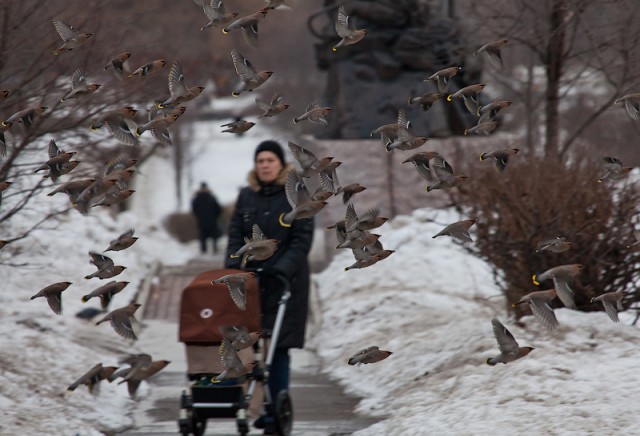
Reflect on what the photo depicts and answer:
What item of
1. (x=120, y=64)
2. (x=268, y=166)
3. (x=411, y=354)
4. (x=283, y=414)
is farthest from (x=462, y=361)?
(x=120, y=64)

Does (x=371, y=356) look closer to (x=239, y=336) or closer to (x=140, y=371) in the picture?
(x=239, y=336)

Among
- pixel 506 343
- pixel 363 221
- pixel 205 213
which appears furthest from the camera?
pixel 205 213

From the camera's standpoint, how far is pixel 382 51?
18625mm

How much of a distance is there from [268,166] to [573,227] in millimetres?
2602

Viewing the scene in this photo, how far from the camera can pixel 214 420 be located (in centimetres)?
871

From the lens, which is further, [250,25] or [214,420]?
[214,420]

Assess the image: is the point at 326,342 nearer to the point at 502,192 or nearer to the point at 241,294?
the point at 502,192

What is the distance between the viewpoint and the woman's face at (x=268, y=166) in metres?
7.92

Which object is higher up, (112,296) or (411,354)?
(411,354)

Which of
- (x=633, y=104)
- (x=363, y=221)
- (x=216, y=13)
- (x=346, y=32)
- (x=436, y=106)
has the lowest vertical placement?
(x=363, y=221)

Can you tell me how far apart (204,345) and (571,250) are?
10.8 ft

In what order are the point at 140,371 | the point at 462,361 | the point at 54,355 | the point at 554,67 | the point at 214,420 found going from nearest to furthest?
the point at 140,371 → the point at 214,420 → the point at 462,361 → the point at 54,355 → the point at 554,67

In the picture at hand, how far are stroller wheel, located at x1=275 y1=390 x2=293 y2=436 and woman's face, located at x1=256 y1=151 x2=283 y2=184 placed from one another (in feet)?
4.78

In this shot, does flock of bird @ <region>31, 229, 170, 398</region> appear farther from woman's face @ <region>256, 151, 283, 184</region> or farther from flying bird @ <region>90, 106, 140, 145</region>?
woman's face @ <region>256, 151, 283, 184</region>
